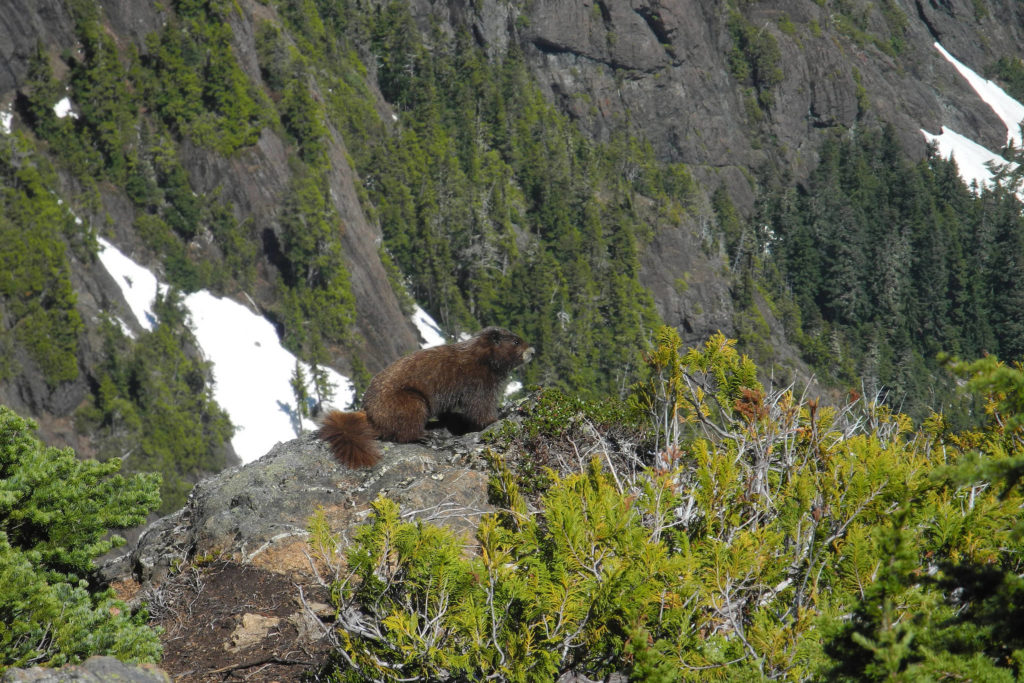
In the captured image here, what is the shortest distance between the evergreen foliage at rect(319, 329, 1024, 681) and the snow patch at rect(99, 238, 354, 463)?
50.4 meters

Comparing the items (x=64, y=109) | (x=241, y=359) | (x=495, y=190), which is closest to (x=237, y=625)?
(x=241, y=359)

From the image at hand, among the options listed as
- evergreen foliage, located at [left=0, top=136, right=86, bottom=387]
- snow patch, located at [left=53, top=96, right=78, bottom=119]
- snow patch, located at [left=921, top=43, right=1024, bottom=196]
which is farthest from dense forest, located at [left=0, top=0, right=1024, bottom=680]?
snow patch, located at [left=921, top=43, right=1024, bottom=196]

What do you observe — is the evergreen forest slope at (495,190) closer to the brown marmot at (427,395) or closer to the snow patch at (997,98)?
the snow patch at (997,98)

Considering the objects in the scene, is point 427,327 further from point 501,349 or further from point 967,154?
point 967,154

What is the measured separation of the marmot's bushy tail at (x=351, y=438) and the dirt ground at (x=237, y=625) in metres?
1.35

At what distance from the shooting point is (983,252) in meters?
121

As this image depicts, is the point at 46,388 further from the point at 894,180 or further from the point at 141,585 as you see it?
the point at 894,180

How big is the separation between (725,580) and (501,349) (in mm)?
5238

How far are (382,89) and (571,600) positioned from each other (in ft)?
323

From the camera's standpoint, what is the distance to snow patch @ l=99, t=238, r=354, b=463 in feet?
177

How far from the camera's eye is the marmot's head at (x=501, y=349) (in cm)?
860

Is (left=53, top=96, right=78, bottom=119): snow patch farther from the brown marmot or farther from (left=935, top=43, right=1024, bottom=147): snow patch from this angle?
(left=935, top=43, right=1024, bottom=147): snow patch

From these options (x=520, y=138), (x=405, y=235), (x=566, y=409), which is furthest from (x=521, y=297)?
(x=566, y=409)

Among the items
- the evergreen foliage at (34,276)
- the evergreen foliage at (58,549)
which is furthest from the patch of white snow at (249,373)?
the evergreen foliage at (58,549)
